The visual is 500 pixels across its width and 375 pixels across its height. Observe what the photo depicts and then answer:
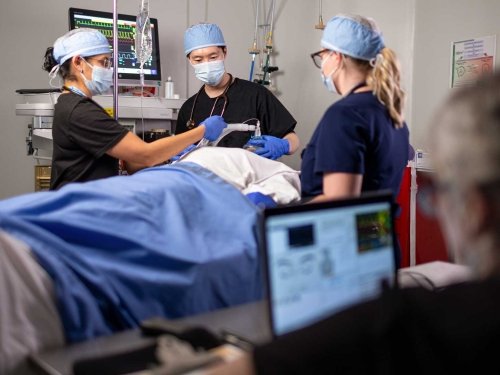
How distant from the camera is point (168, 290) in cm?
138

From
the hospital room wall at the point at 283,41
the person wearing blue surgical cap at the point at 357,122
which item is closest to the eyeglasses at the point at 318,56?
the person wearing blue surgical cap at the point at 357,122

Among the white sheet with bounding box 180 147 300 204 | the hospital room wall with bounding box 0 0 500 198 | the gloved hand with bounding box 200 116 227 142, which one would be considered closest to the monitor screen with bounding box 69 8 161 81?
the hospital room wall with bounding box 0 0 500 198

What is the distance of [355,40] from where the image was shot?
1.71 meters

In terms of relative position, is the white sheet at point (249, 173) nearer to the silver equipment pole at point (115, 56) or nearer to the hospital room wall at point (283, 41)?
the silver equipment pole at point (115, 56)

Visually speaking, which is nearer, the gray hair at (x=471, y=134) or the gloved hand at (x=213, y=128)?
the gray hair at (x=471, y=134)

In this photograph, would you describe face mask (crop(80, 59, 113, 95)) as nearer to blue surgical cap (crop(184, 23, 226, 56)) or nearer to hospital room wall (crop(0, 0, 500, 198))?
blue surgical cap (crop(184, 23, 226, 56))

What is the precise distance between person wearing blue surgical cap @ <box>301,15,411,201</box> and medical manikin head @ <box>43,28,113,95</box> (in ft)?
3.21

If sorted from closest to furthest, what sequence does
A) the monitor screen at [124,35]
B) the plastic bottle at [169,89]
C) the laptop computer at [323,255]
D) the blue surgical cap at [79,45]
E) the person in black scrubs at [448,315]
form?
the person in black scrubs at [448,315], the laptop computer at [323,255], the blue surgical cap at [79,45], the monitor screen at [124,35], the plastic bottle at [169,89]

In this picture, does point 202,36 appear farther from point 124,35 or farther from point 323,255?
point 323,255

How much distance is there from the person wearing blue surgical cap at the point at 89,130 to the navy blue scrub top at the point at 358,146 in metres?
0.72

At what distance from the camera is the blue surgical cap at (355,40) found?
1.71m

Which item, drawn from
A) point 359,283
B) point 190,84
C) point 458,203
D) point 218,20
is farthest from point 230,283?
point 218,20

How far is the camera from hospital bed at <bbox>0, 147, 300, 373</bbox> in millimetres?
1164

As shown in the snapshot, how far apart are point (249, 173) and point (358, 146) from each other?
→ 1.60ft
